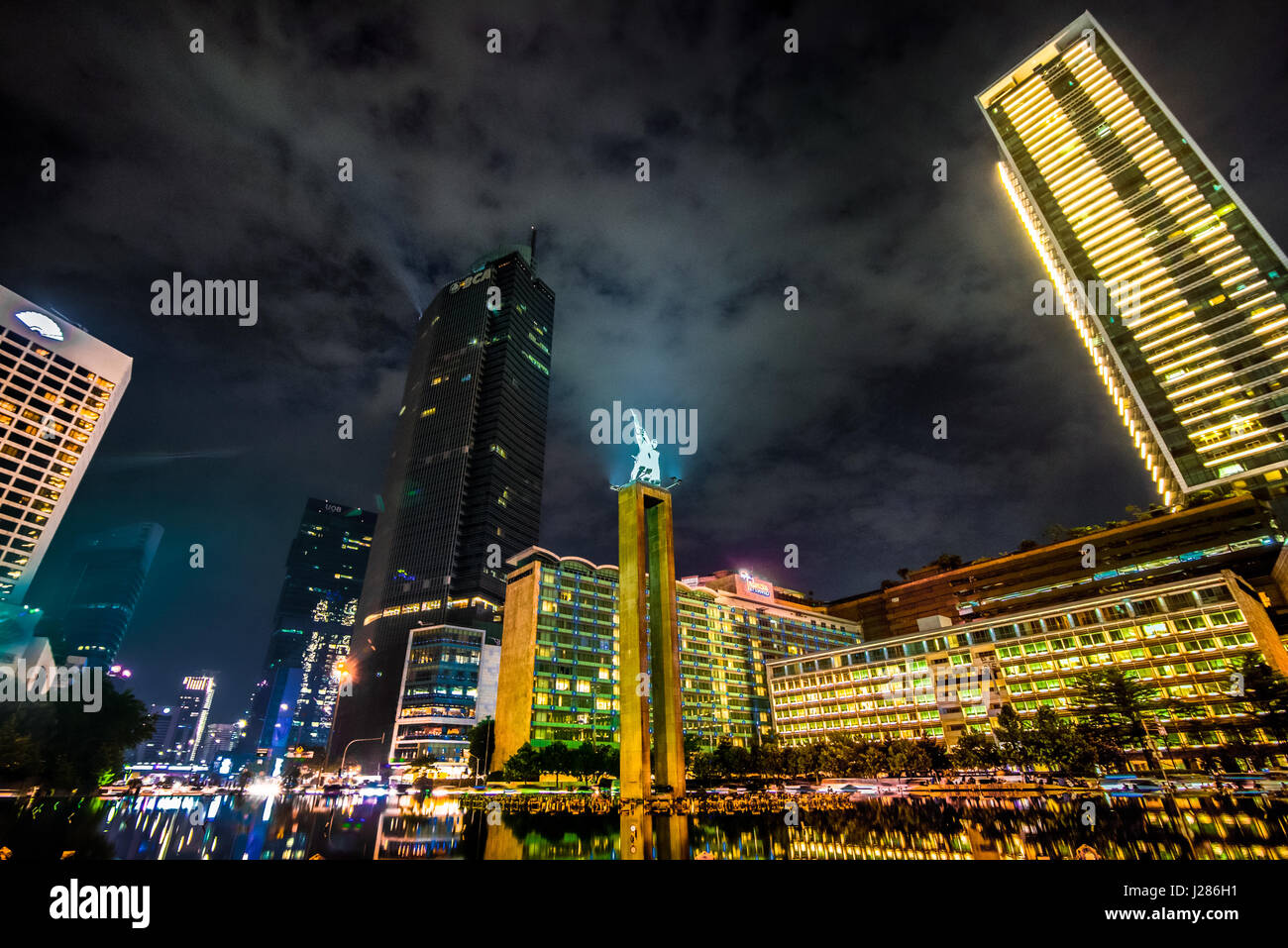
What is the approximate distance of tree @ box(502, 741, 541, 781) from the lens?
9256cm

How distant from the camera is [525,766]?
93375mm

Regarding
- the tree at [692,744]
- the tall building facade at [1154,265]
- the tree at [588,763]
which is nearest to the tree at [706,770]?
the tree at [588,763]

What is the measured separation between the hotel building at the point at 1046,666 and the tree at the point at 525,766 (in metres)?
64.7

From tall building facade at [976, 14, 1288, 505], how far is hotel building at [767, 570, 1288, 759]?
37.9 m

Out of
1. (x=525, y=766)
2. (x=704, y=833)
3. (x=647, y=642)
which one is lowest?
(x=704, y=833)

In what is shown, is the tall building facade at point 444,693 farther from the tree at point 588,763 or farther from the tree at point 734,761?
the tree at point 734,761

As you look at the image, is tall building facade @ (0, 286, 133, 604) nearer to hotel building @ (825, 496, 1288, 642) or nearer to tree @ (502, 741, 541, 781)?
tree @ (502, 741, 541, 781)

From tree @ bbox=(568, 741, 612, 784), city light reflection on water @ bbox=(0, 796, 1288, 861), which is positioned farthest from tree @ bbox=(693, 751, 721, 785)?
city light reflection on water @ bbox=(0, 796, 1288, 861)

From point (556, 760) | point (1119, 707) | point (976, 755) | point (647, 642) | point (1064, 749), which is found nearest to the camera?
point (647, 642)

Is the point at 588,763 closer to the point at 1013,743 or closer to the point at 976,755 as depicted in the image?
the point at 976,755

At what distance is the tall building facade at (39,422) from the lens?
118250 millimetres

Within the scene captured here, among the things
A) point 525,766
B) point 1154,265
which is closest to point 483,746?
point 525,766

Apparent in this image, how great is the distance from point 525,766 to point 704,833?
6455cm
